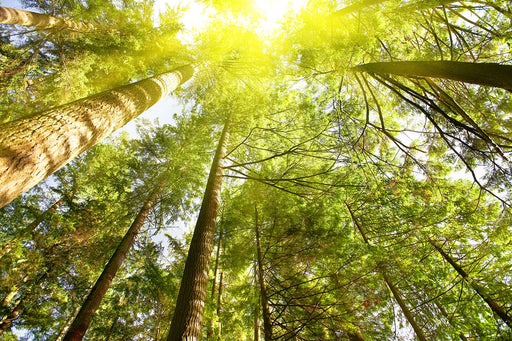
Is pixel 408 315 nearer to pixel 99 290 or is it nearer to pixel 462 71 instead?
pixel 462 71

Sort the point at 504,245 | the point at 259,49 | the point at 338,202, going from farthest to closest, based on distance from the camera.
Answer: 1. the point at 259,49
2. the point at 338,202
3. the point at 504,245

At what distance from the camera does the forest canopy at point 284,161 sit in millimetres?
3582

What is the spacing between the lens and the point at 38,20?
6250mm

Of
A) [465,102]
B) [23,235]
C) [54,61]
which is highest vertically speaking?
[54,61]

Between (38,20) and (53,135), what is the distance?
726 cm

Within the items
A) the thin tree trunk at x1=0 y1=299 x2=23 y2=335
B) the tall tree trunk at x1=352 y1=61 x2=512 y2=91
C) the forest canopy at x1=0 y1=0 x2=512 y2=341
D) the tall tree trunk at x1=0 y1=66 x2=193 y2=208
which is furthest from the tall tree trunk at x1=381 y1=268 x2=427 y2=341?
the thin tree trunk at x1=0 y1=299 x2=23 y2=335

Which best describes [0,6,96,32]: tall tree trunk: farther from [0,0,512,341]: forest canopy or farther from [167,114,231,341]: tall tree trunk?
[167,114,231,341]: tall tree trunk

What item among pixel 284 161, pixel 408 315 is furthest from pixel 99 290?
pixel 408 315

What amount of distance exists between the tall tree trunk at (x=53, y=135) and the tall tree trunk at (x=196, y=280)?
2.29 meters

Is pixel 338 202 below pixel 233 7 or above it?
below

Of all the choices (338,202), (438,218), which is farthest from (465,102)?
(338,202)

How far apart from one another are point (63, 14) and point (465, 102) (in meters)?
12.0

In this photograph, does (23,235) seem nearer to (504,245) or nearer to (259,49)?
(259,49)

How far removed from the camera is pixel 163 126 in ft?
34.2
